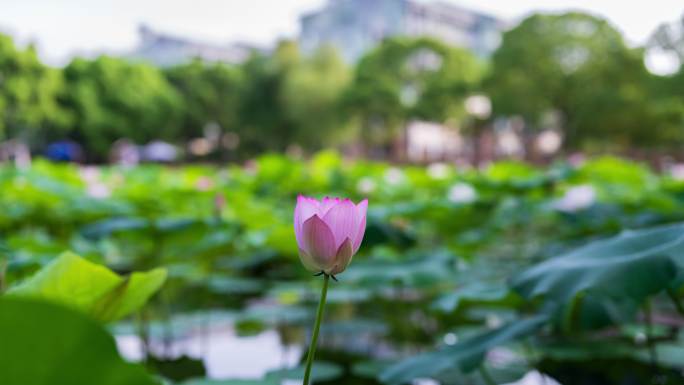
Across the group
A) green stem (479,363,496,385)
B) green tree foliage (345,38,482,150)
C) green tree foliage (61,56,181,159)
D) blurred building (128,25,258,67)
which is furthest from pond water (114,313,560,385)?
blurred building (128,25,258,67)

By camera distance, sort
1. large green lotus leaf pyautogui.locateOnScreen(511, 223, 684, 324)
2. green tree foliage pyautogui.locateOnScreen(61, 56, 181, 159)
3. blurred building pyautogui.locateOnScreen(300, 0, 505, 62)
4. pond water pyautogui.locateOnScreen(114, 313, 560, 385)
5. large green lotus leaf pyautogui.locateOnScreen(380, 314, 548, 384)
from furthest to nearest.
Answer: blurred building pyautogui.locateOnScreen(300, 0, 505, 62), green tree foliage pyautogui.locateOnScreen(61, 56, 181, 159), pond water pyautogui.locateOnScreen(114, 313, 560, 385), large green lotus leaf pyautogui.locateOnScreen(380, 314, 548, 384), large green lotus leaf pyautogui.locateOnScreen(511, 223, 684, 324)

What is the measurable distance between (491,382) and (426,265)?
348 mm

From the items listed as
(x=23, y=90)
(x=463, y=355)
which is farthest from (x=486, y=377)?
(x=23, y=90)

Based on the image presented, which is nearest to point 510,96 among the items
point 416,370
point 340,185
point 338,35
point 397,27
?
point 340,185

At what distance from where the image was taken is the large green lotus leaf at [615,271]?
643mm

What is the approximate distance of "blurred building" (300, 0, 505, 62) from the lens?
29.0 m

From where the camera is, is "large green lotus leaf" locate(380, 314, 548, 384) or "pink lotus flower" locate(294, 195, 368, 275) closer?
"pink lotus flower" locate(294, 195, 368, 275)

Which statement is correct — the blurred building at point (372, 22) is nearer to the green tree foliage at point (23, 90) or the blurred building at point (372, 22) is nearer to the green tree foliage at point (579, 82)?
the green tree foliage at point (23, 90)

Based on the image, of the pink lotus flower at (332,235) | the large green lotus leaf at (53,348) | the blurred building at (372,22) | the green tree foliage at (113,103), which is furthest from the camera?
the blurred building at (372,22)

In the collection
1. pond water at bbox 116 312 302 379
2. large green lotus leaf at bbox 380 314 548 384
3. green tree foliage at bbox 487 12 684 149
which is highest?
green tree foliage at bbox 487 12 684 149

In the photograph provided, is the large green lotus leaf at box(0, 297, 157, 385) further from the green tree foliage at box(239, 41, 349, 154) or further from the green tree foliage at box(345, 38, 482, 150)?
the green tree foliage at box(239, 41, 349, 154)

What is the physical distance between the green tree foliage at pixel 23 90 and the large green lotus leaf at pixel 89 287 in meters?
18.7

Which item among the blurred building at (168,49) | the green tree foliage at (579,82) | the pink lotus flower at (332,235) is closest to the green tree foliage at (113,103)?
the green tree foliage at (579,82)

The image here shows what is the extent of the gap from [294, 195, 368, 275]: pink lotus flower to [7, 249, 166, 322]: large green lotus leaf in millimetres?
146
